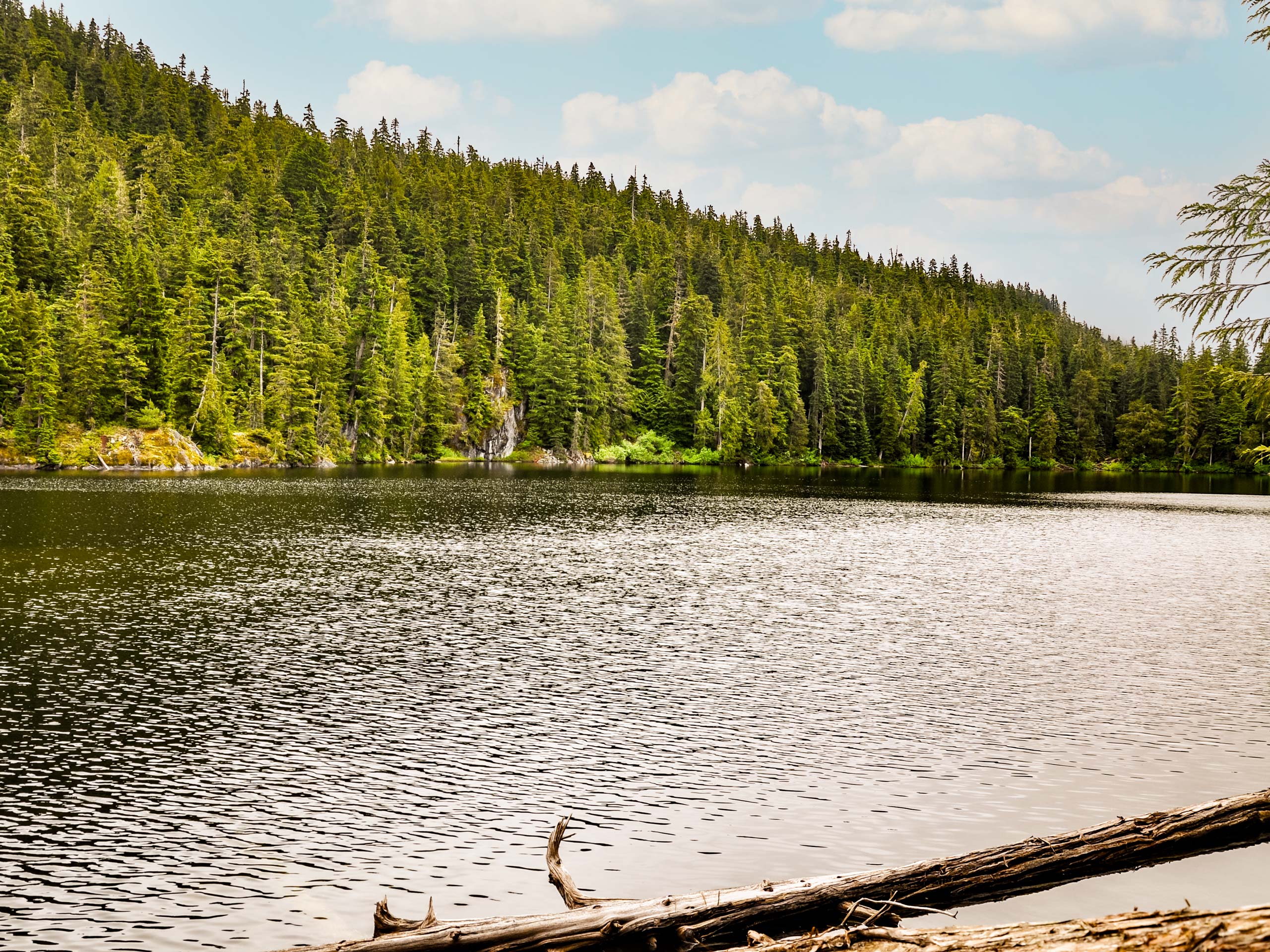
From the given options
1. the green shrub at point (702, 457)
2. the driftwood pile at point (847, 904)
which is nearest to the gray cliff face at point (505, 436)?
the green shrub at point (702, 457)

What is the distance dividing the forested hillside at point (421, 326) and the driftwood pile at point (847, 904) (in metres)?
89.0

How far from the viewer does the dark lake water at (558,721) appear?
1066 cm

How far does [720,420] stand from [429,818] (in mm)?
119901

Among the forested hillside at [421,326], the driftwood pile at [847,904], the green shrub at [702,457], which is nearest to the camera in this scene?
the driftwood pile at [847,904]

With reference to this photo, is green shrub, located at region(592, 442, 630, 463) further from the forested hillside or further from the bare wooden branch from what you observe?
the bare wooden branch

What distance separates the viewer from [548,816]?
12.4m

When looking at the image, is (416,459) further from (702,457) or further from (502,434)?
(702,457)

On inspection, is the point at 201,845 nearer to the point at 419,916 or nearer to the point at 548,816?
the point at 419,916

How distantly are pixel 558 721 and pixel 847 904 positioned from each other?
9.83 meters

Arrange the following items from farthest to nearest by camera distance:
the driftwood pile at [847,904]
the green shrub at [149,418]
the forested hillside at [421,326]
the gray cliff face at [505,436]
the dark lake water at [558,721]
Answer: the gray cliff face at [505,436] → the forested hillside at [421,326] → the green shrub at [149,418] → the dark lake water at [558,721] → the driftwood pile at [847,904]

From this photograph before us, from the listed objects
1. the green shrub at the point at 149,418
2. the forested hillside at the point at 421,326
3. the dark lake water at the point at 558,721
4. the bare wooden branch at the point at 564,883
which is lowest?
the dark lake water at the point at 558,721

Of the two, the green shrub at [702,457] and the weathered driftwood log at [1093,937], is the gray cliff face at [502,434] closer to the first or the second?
the green shrub at [702,457]

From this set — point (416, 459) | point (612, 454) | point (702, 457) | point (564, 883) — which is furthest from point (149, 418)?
point (564, 883)

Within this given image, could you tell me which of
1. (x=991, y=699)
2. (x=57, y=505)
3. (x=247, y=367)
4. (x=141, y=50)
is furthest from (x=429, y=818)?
(x=141, y=50)
